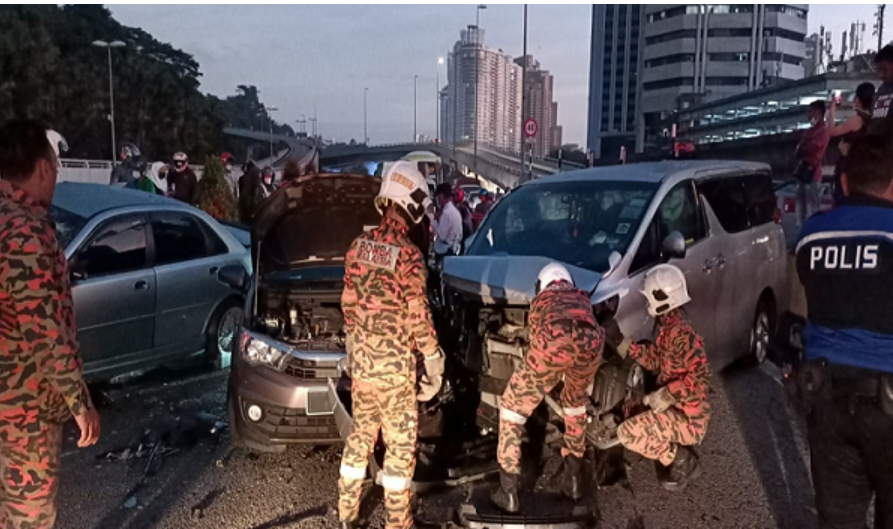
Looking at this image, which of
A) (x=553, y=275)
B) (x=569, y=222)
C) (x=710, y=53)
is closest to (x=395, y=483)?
(x=553, y=275)

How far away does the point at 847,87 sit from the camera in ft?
126

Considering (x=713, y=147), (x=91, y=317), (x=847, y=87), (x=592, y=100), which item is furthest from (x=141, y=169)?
(x=592, y=100)

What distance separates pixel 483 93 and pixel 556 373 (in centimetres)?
12143

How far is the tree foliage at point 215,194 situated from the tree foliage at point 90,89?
95.5ft

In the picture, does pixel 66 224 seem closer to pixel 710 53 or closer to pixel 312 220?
pixel 312 220

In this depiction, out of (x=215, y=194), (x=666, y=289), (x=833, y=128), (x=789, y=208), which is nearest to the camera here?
(x=666, y=289)

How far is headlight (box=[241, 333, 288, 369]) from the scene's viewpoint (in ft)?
15.8

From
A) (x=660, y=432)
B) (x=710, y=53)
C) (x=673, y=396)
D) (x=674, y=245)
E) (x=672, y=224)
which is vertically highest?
(x=710, y=53)

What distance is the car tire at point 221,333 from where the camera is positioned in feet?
24.6

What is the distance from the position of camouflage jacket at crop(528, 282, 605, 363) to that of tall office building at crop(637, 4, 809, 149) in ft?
301

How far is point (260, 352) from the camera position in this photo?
4.89 m

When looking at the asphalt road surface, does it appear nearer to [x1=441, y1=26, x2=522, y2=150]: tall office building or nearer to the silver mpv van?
the silver mpv van

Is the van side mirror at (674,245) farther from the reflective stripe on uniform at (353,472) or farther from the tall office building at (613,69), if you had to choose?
the tall office building at (613,69)

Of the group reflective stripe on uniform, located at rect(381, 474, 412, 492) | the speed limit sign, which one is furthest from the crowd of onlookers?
the speed limit sign
